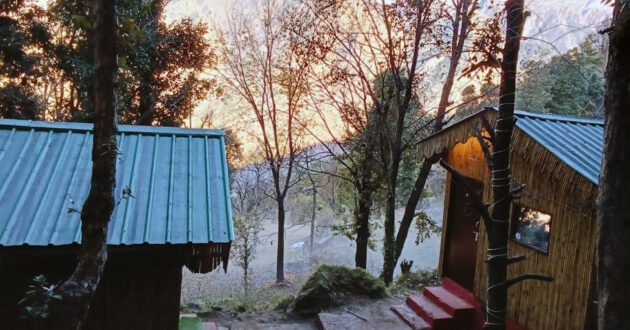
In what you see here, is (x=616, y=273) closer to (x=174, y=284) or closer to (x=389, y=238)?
(x=174, y=284)

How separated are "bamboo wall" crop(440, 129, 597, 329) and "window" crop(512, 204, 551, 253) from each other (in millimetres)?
104

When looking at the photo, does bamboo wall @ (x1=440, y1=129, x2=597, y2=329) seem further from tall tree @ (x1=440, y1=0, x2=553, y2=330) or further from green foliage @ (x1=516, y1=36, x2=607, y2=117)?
green foliage @ (x1=516, y1=36, x2=607, y2=117)

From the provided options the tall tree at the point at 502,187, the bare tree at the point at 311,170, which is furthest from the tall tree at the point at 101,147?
the bare tree at the point at 311,170

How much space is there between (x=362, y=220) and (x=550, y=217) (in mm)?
7347

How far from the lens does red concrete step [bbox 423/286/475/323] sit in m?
7.26

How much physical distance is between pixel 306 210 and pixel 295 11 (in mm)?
16800

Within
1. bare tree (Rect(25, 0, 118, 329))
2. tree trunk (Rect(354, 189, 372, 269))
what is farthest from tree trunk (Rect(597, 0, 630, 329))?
tree trunk (Rect(354, 189, 372, 269))

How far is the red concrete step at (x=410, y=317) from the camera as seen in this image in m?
7.31

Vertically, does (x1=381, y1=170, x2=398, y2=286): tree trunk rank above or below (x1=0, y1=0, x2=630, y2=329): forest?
below

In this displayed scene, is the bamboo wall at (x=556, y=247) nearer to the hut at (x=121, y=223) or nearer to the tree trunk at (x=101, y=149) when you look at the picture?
the hut at (x=121, y=223)

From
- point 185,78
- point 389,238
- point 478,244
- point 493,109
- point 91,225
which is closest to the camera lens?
point 91,225

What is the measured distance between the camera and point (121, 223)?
13.7 feet

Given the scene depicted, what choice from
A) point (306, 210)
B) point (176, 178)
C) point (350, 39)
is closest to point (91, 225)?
point (176, 178)

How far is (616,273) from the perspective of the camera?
2059 millimetres
